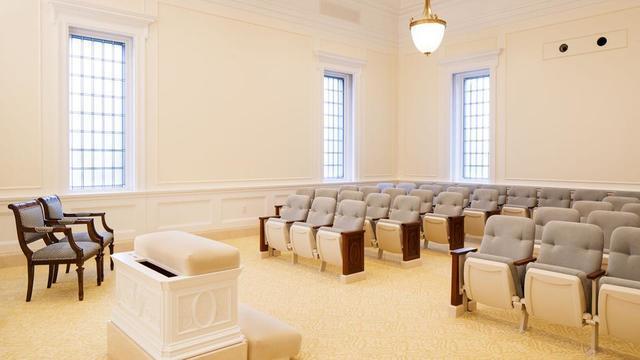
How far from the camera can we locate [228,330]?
2852 millimetres

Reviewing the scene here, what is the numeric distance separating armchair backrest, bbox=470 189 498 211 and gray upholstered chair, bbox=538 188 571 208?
2.68 feet

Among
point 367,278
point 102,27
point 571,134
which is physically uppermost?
point 102,27

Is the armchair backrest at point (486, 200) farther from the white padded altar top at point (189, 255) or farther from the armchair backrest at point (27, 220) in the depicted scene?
the armchair backrest at point (27, 220)

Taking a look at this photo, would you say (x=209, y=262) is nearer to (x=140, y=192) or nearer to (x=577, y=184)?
(x=140, y=192)

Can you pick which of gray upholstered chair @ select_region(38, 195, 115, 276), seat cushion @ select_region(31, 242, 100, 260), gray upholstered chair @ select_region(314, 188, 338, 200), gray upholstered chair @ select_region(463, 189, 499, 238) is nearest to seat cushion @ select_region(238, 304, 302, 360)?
seat cushion @ select_region(31, 242, 100, 260)

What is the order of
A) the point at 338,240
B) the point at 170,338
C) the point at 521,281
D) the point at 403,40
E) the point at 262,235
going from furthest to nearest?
the point at 403,40, the point at 262,235, the point at 338,240, the point at 521,281, the point at 170,338

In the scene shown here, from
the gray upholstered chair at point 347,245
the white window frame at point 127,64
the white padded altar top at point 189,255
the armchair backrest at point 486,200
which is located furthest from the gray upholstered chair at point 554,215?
the white window frame at point 127,64

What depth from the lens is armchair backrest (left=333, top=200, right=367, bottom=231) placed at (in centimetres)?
606

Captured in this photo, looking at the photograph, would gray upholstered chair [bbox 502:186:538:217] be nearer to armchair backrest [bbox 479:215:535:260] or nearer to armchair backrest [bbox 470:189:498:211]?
armchair backrest [bbox 470:189:498:211]

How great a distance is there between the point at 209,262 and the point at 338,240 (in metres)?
3.05

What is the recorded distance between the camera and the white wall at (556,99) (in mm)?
8297

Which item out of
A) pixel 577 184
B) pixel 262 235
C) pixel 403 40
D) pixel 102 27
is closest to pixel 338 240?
pixel 262 235

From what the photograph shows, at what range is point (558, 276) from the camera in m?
3.70

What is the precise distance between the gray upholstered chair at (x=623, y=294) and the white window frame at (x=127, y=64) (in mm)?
6588
